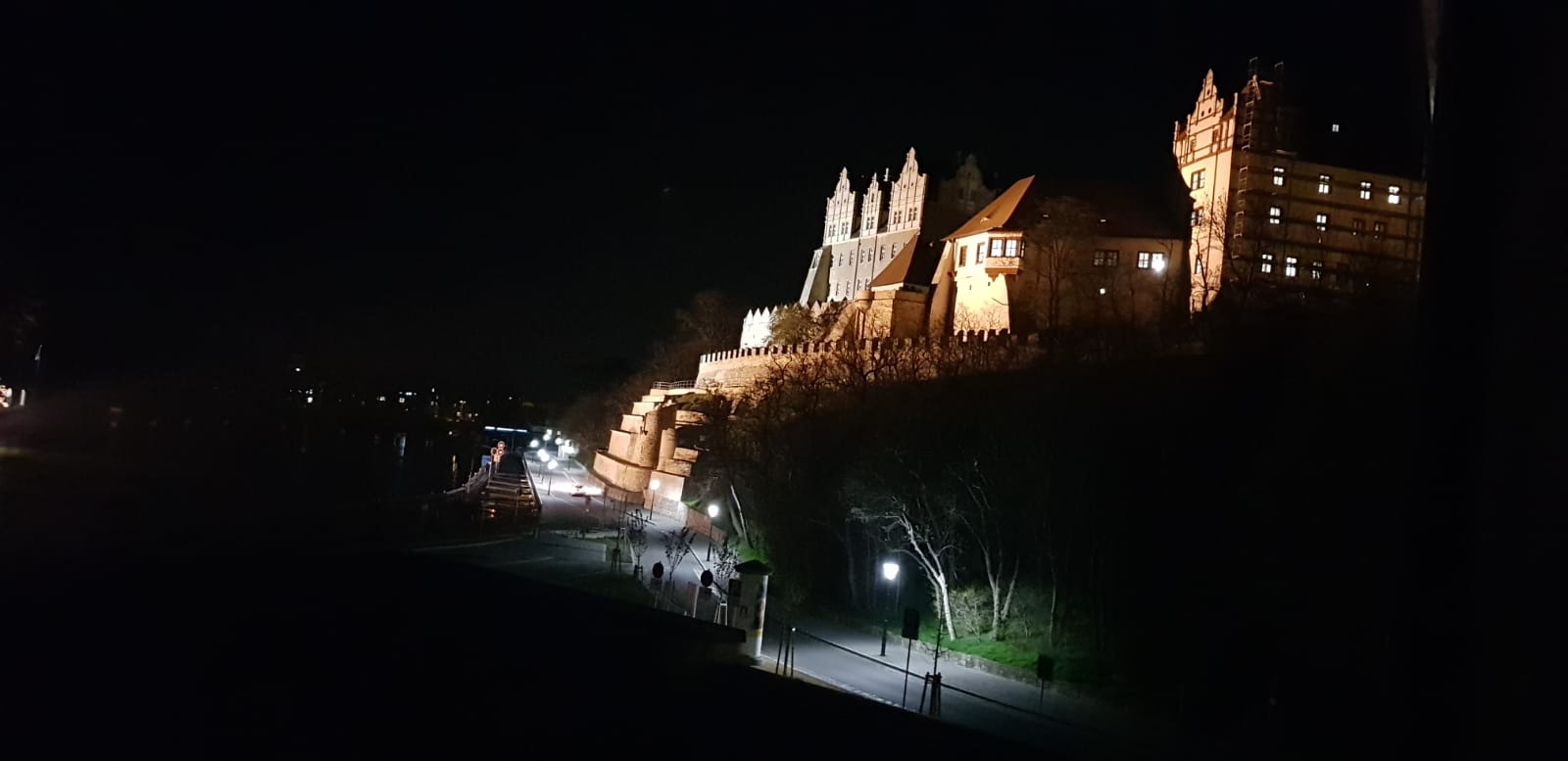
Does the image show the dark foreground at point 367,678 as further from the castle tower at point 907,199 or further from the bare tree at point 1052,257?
the castle tower at point 907,199

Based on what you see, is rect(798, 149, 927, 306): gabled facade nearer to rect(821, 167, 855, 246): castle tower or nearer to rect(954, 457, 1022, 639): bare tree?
rect(821, 167, 855, 246): castle tower

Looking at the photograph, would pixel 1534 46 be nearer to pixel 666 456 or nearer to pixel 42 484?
pixel 666 456

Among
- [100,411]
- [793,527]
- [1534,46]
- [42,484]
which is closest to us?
[1534,46]

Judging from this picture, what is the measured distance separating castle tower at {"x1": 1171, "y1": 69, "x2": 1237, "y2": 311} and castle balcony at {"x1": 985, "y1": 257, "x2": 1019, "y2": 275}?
20.3 ft

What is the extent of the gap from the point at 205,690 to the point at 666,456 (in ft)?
125

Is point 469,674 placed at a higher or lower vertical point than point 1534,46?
lower

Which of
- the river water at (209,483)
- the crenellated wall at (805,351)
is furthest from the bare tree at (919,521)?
the river water at (209,483)

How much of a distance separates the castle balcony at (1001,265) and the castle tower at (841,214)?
2373cm

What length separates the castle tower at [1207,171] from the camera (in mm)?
37094

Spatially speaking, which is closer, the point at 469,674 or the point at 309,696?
the point at 309,696

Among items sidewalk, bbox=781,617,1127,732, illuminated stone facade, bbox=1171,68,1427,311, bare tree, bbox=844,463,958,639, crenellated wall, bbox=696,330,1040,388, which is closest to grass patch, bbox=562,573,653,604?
sidewalk, bbox=781,617,1127,732

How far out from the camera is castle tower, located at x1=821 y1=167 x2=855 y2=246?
214ft

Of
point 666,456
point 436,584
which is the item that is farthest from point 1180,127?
point 436,584

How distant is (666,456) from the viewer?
44.3 metres
